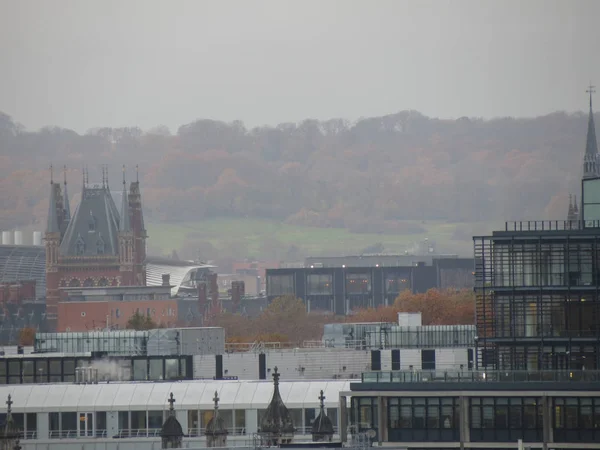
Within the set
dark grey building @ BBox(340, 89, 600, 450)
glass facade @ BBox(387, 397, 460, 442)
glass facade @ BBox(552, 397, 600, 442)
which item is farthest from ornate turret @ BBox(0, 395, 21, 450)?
glass facade @ BBox(552, 397, 600, 442)

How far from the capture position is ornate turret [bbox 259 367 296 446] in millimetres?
79250

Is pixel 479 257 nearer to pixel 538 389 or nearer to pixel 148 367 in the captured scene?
pixel 538 389

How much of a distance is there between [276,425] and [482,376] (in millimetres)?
8089

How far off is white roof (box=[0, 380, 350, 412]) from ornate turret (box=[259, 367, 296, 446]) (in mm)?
9820

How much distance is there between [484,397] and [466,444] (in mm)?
1899

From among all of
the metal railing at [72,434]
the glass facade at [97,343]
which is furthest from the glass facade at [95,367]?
the glass facade at [97,343]

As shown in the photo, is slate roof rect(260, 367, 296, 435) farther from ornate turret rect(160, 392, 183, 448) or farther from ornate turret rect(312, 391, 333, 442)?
ornate turret rect(160, 392, 183, 448)

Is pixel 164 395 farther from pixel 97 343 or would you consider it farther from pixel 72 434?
pixel 97 343

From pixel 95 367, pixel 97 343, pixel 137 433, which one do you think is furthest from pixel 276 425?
pixel 97 343

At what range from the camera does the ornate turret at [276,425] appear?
260 ft

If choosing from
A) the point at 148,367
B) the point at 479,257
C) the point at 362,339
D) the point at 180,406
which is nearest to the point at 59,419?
the point at 180,406

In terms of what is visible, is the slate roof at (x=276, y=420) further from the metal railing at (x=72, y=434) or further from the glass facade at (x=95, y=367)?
the glass facade at (x=95, y=367)

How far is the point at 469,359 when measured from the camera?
4333 inches

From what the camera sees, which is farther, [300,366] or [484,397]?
[300,366]
